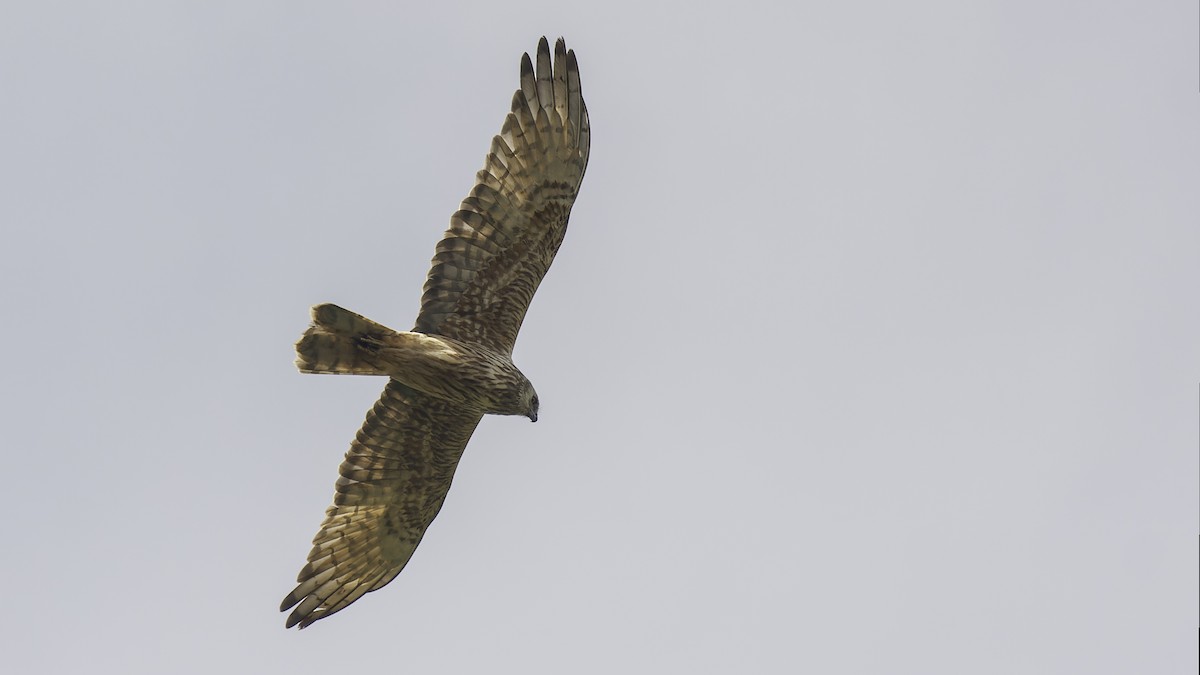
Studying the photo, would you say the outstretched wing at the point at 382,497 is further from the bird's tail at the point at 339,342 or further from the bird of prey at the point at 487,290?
the bird's tail at the point at 339,342

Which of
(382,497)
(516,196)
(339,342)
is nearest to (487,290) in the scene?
(516,196)

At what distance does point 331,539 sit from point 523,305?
10.8ft

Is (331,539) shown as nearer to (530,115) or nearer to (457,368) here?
(457,368)

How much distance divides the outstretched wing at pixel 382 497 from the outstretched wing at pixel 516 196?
3.79ft

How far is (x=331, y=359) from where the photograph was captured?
48.6 ft

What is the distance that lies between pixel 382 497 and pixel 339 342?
2.36 m

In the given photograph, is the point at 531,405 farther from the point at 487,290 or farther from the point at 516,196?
the point at 516,196

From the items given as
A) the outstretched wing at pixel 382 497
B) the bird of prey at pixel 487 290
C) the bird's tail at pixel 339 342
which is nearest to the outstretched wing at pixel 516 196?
the bird of prey at pixel 487 290

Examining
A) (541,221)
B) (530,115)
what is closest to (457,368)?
(541,221)

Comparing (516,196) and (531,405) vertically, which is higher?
(516,196)

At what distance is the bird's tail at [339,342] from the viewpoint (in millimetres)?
14578

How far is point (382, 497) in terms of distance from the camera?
16.5 meters

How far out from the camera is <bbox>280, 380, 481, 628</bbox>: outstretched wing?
1609cm

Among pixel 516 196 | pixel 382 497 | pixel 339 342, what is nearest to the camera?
pixel 339 342
